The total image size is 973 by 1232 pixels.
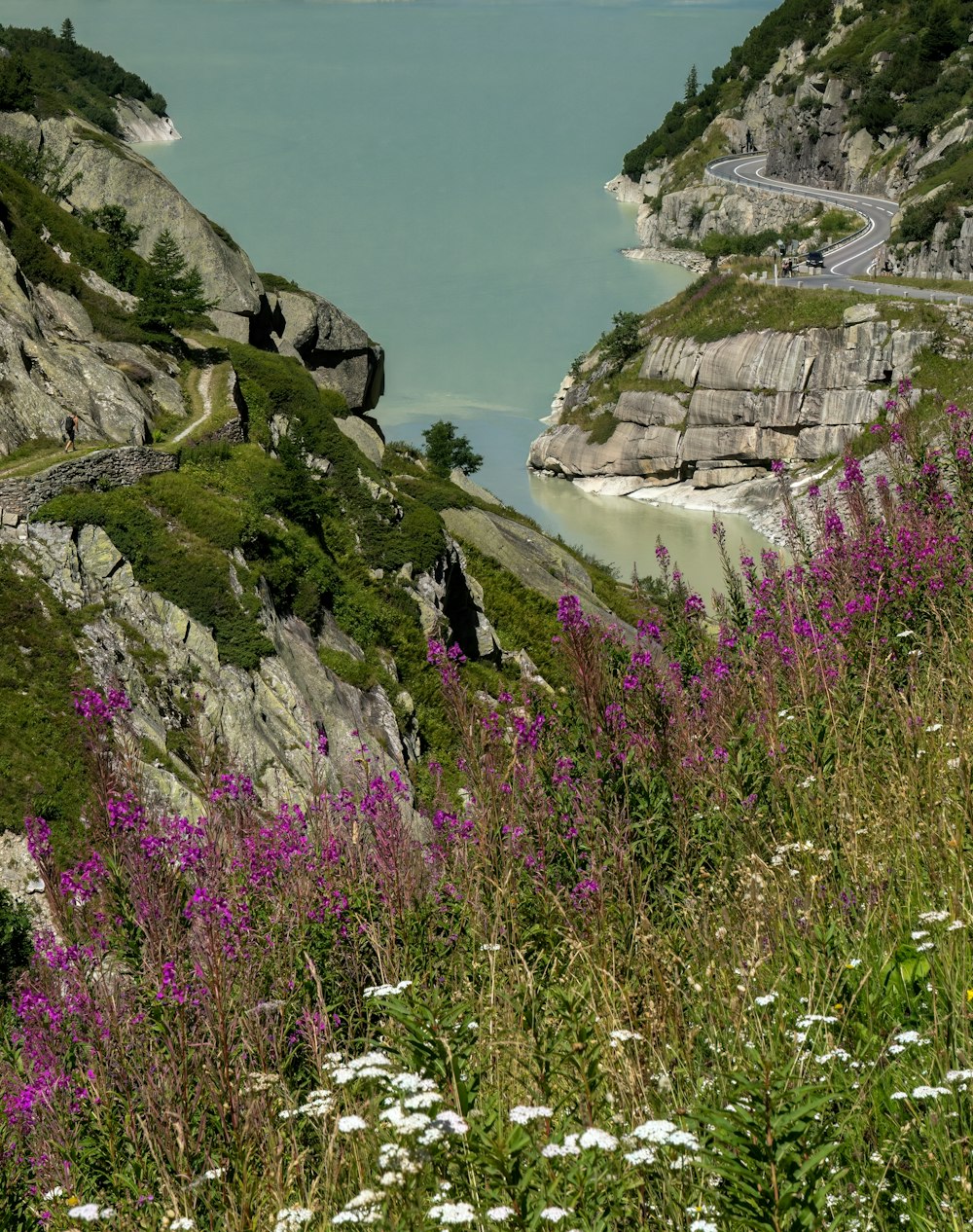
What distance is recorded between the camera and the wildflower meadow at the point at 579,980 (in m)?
3.51

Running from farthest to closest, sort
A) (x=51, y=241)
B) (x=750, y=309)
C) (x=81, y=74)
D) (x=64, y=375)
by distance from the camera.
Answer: (x=81, y=74)
(x=750, y=309)
(x=51, y=241)
(x=64, y=375)

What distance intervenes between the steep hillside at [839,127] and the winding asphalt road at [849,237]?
2.15 meters

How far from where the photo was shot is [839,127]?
419ft

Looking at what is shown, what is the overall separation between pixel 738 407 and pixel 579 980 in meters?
82.0

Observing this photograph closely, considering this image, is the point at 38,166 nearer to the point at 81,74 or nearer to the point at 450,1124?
the point at 450,1124

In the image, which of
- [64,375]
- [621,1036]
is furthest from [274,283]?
[621,1036]

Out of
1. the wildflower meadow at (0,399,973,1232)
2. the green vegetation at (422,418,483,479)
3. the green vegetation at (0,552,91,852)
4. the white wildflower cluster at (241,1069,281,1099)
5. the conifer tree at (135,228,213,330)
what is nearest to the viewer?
the wildflower meadow at (0,399,973,1232)

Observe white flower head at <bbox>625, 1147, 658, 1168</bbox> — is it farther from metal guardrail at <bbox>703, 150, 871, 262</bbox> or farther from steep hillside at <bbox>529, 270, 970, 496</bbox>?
metal guardrail at <bbox>703, 150, 871, 262</bbox>

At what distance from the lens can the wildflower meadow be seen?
3514 millimetres

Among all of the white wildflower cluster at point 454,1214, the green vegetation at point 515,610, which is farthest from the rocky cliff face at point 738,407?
the white wildflower cluster at point 454,1214

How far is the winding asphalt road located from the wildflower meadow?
3105 inches

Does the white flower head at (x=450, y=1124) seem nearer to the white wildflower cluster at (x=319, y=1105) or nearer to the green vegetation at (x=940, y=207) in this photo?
the white wildflower cluster at (x=319, y=1105)

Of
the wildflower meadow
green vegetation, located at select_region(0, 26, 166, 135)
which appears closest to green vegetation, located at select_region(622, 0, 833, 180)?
green vegetation, located at select_region(0, 26, 166, 135)

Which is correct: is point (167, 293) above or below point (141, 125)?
below
